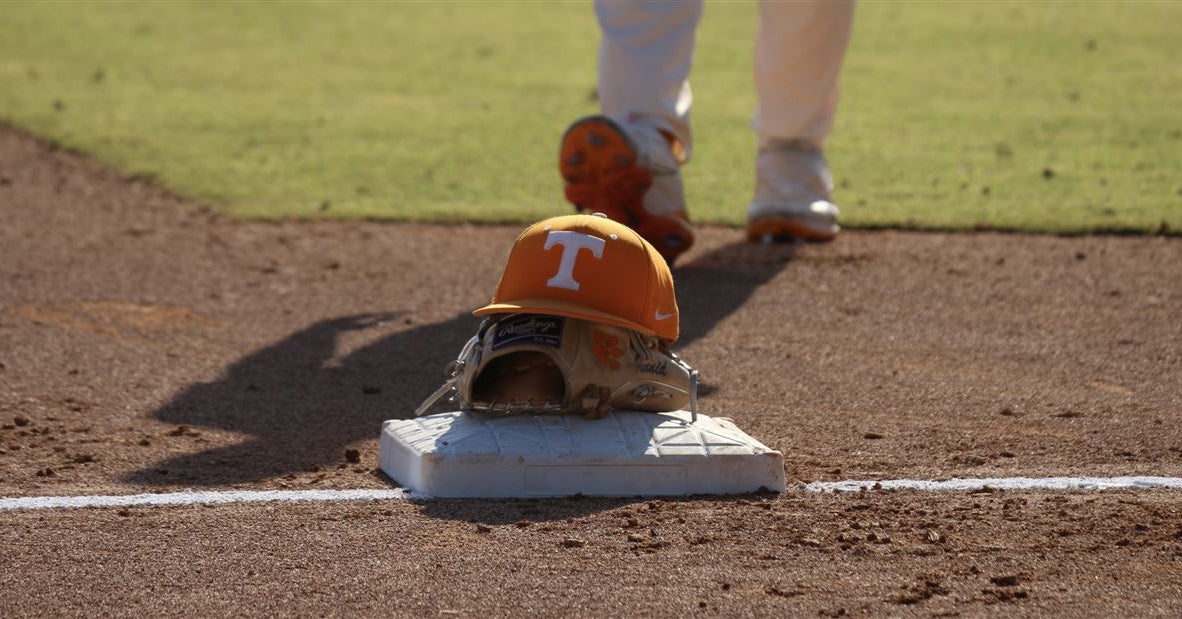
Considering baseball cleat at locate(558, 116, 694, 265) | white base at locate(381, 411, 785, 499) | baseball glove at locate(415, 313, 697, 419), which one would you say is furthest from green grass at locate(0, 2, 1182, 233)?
Result: white base at locate(381, 411, 785, 499)

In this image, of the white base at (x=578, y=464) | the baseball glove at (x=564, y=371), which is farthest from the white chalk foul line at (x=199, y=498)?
the baseball glove at (x=564, y=371)

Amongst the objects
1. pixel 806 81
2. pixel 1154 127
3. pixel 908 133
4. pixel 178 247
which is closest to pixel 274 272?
pixel 178 247

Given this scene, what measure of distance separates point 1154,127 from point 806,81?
10.7ft

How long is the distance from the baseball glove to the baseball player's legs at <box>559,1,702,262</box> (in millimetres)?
1608

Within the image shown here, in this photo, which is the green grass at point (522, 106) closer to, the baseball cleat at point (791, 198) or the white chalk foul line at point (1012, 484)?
the baseball cleat at point (791, 198)

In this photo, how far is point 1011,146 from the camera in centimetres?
847

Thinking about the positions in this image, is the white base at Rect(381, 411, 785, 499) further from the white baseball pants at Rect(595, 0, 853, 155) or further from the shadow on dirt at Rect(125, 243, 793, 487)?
the white baseball pants at Rect(595, 0, 853, 155)

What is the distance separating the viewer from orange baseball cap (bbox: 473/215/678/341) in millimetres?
3834

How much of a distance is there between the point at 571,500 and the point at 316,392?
127 cm

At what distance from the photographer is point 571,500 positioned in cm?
359

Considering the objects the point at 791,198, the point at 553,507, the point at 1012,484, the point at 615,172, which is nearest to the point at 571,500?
the point at 553,507

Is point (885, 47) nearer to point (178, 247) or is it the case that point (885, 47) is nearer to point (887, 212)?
point (887, 212)

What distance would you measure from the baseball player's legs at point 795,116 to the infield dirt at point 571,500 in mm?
145

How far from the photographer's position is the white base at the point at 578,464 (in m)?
3.61
